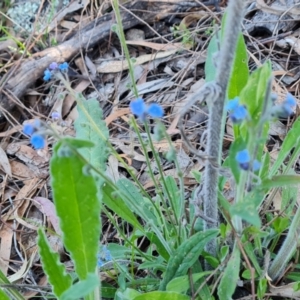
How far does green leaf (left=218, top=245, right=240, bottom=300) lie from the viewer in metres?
0.86

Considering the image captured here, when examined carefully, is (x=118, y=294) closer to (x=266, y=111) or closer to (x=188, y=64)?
(x=266, y=111)

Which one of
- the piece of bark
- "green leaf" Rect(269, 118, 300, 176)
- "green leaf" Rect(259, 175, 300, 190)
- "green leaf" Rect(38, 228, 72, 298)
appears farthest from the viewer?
the piece of bark

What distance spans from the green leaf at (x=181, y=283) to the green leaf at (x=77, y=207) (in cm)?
16

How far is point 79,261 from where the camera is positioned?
844 mm

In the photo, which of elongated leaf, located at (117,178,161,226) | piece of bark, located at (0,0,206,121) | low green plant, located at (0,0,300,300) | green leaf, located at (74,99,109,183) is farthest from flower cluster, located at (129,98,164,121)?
piece of bark, located at (0,0,206,121)

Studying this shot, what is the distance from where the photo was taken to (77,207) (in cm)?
77

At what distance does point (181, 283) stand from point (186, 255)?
6 centimetres

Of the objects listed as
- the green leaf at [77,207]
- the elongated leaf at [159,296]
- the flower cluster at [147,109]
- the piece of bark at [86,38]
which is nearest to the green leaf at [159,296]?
the elongated leaf at [159,296]

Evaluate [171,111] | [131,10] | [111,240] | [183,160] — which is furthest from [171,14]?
[111,240]

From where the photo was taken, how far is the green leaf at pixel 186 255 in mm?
875

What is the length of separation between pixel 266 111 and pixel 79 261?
1.34 ft

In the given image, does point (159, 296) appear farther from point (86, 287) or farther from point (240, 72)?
point (240, 72)

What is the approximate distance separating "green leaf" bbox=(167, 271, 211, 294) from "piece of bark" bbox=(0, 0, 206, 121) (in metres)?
0.92

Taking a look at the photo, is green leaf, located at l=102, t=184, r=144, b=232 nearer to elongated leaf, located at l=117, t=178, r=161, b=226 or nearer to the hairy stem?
elongated leaf, located at l=117, t=178, r=161, b=226
